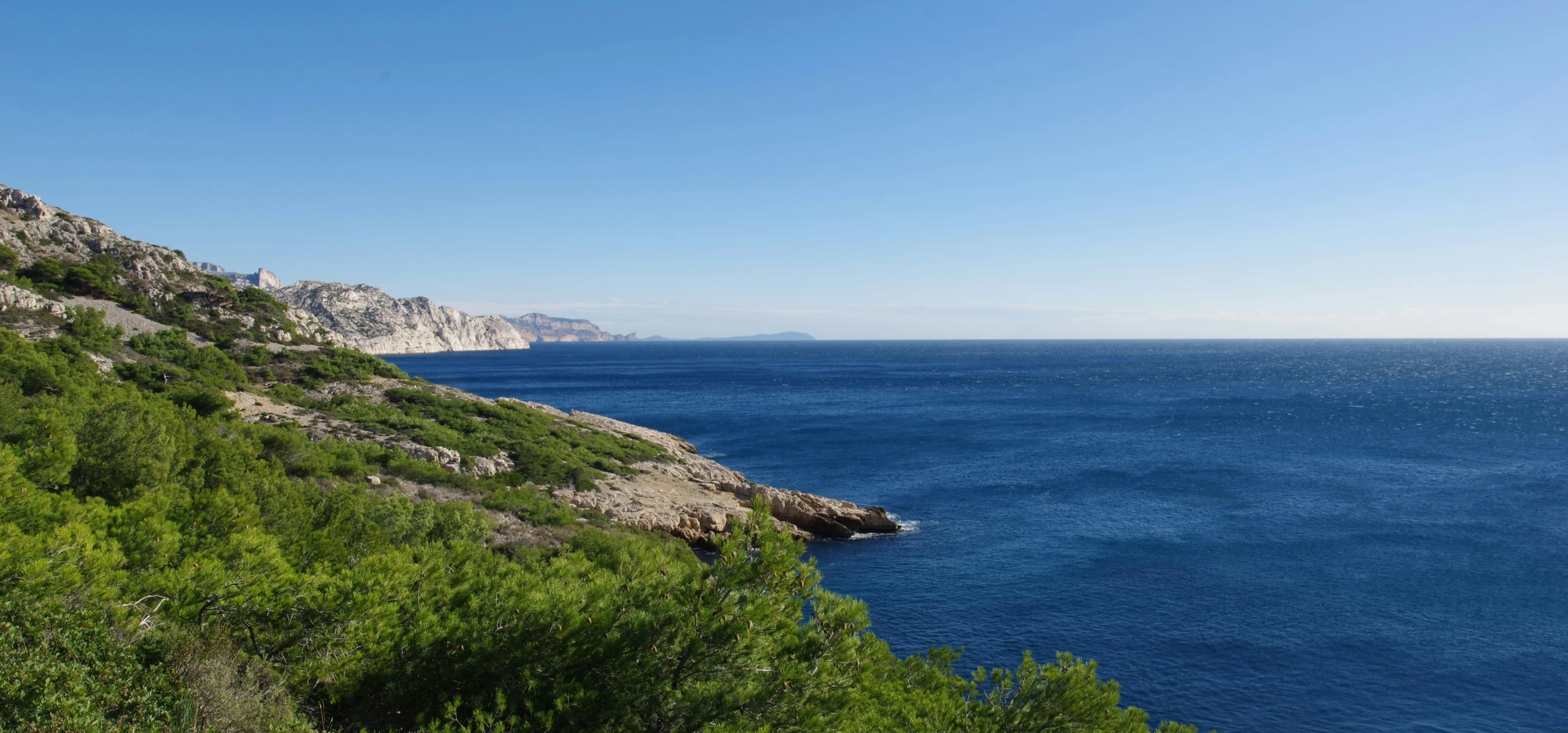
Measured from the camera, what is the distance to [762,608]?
34.6 feet

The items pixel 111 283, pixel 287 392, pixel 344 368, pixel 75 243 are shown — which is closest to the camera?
pixel 287 392

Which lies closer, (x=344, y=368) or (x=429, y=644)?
(x=429, y=644)

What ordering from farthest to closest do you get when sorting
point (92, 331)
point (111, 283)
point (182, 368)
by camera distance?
point (111, 283)
point (182, 368)
point (92, 331)

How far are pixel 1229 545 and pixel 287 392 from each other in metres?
53.7

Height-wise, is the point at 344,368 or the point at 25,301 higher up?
the point at 25,301

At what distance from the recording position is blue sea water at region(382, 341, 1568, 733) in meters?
26.5

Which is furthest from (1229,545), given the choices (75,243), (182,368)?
(75,243)

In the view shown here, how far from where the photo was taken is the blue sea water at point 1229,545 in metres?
26.5

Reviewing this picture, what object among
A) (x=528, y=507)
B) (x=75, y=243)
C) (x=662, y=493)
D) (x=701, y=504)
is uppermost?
(x=75, y=243)

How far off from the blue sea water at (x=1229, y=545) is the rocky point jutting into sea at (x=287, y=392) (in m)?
5.46

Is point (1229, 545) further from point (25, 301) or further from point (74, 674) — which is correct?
point (25, 301)

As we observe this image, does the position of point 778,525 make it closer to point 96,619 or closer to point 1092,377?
point 96,619

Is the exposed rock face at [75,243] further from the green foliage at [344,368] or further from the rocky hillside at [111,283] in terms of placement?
the green foliage at [344,368]

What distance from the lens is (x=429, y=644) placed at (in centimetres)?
1168
